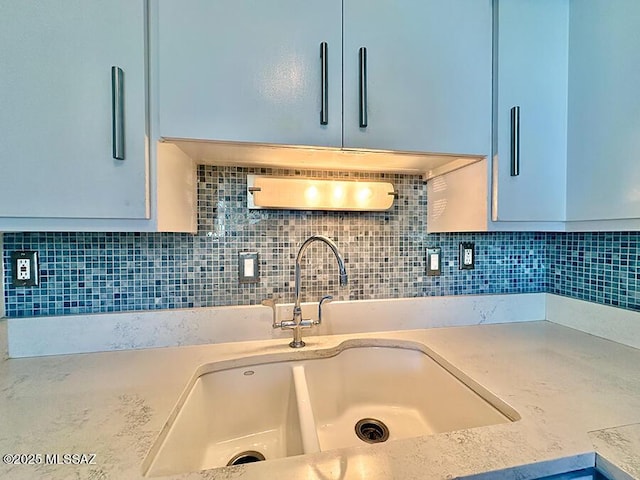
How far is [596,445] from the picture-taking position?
50 cm

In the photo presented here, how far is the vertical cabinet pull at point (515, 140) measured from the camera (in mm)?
881

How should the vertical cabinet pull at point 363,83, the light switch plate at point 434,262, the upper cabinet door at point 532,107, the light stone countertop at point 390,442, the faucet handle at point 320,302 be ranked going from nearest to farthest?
the light stone countertop at point 390,442
the vertical cabinet pull at point 363,83
the upper cabinet door at point 532,107
the faucet handle at point 320,302
the light switch plate at point 434,262

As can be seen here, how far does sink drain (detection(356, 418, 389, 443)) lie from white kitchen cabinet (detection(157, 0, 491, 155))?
0.89 m

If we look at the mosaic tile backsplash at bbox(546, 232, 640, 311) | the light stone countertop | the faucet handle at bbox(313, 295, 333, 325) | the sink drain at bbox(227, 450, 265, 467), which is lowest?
the sink drain at bbox(227, 450, 265, 467)

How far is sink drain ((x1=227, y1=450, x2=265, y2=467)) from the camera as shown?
777 mm

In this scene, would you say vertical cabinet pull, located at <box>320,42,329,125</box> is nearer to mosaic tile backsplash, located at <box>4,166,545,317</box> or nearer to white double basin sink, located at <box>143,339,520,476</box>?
mosaic tile backsplash, located at <box>4,166,545,317</box>

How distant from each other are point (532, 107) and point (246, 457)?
54.4 inches

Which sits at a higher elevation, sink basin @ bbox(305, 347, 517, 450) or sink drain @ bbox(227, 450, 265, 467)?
sink basin @ bbox(305, 347, 517, 450)

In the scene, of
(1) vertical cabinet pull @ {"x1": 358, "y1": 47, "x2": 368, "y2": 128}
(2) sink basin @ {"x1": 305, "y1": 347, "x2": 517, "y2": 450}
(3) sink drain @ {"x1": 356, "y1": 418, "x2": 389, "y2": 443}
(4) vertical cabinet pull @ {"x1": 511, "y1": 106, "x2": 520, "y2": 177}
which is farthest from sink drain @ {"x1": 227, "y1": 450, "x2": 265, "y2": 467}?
(4) vertical cabinet pull @ {"x1": 511, "y1": 106, "x2": 520, "y2": 177}

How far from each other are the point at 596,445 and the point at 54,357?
1378mm

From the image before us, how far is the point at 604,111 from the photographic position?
0.85 metres

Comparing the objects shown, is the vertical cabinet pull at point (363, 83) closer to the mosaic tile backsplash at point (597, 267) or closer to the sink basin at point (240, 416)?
the sink basin at point (240, 416)

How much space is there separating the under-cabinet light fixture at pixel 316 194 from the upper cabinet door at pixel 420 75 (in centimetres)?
27

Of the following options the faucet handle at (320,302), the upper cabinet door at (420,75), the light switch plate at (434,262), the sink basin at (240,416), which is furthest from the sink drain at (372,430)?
the upper cabinet door at (420,75)
